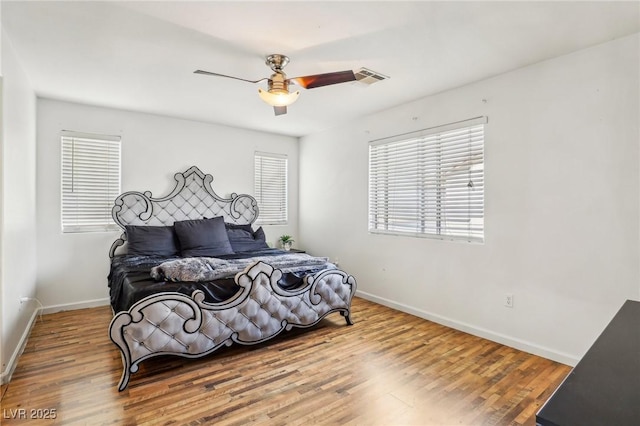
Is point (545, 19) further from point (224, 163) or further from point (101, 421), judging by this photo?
point (224, 163)

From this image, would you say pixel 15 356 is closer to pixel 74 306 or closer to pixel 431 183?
pixel 74 306

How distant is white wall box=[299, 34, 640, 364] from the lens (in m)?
2.48

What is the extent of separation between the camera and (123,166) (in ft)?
14.3

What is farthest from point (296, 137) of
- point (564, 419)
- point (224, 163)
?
point (564, 419)

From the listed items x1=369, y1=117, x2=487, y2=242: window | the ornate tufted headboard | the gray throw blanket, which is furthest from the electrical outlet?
the ornate tufted headboard

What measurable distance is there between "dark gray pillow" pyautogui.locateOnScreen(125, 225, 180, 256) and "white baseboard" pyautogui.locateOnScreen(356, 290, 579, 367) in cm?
280

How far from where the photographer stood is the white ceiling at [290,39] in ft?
6.95

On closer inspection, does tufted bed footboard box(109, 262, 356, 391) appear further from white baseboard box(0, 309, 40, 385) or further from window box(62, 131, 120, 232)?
window box(62, 131, 120, 232)

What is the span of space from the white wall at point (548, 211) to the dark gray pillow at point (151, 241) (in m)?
2.99

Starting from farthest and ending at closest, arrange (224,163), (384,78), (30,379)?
(224,163) → (384,78) → (30,379)

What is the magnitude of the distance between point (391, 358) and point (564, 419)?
2305 mm

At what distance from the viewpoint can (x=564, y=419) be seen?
684 mm

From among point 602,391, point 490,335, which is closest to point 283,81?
point 602,391

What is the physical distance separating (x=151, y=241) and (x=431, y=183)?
11.3 ft
